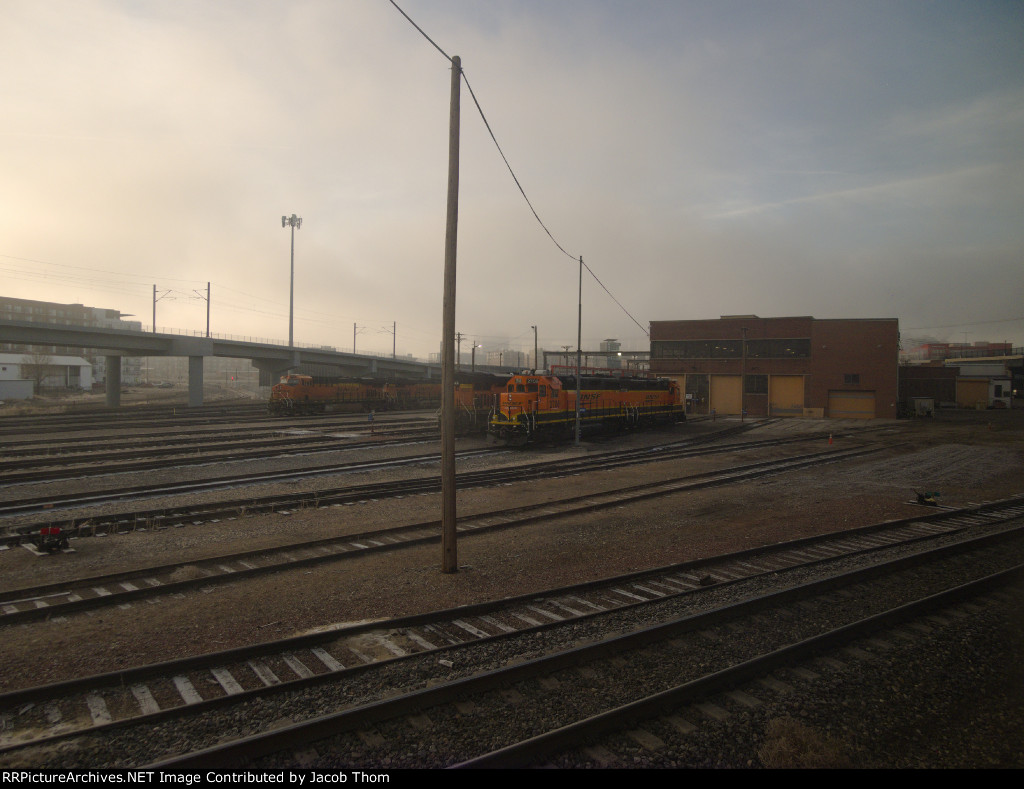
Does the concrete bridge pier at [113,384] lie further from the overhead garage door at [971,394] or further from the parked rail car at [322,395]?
the overhead garage door at [971,394]

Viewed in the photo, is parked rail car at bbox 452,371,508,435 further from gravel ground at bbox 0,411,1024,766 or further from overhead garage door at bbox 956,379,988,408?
overhead garage door at bbox 956,379,988,408

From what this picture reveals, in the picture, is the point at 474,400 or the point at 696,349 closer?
the point at 474,400

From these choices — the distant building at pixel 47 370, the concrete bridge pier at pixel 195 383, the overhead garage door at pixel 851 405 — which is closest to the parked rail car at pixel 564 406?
the overhead garage door at pixel 851 405

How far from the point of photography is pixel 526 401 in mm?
26047

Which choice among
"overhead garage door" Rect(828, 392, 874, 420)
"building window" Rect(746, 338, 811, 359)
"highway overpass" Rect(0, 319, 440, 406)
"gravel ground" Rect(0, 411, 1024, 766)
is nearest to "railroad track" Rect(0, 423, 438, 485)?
"gravel ground" Rect(0, 411, 1024, 766)

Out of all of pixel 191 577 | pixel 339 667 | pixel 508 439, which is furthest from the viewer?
pixel 508 439

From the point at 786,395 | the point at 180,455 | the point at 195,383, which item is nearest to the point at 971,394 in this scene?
the point at 786,395

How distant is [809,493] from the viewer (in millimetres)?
16156

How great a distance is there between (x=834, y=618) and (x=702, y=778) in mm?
3945

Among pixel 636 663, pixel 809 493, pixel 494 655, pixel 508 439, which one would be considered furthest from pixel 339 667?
pixel 508 439

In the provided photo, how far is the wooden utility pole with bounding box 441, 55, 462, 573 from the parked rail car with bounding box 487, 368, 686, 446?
1676cm

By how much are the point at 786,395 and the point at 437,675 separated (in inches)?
2176

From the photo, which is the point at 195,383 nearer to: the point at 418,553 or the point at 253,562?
the point at 253,562

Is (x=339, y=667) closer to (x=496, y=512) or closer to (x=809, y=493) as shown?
(x=496, y=512)
